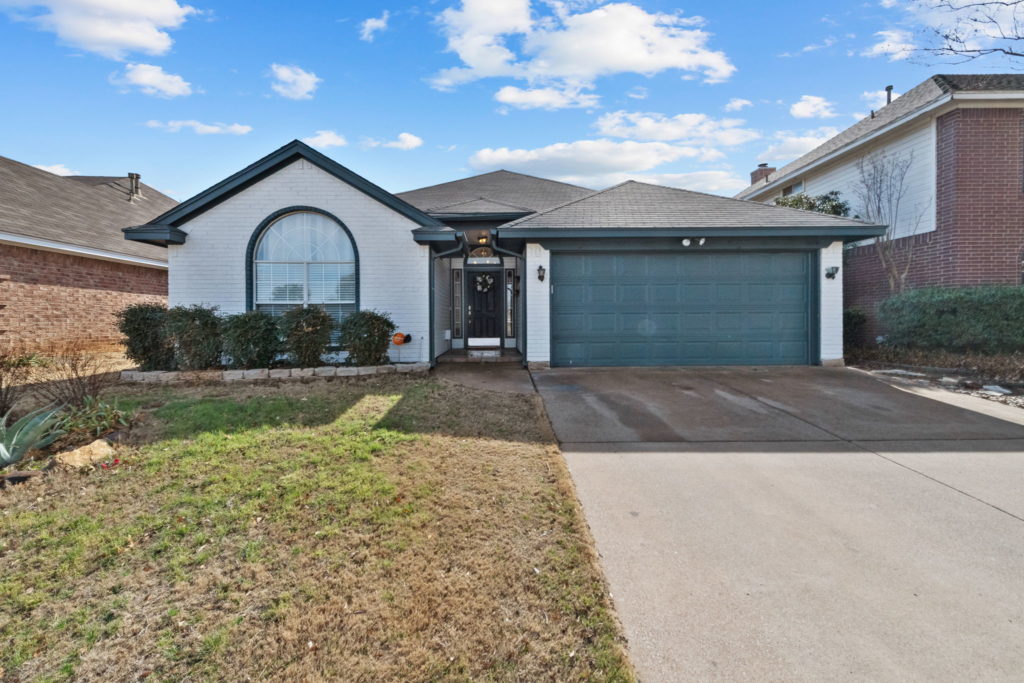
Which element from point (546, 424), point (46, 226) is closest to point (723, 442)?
point (546, 424)

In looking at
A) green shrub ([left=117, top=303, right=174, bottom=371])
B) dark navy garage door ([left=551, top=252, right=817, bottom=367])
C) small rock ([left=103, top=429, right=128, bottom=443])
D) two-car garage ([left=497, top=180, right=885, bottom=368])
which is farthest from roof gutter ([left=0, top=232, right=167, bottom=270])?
dark navy garage door ([left=551, top=252, right=817, bottom=367])

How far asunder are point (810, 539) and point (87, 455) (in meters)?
5.65

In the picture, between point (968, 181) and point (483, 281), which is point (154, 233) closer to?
point (483, 281)

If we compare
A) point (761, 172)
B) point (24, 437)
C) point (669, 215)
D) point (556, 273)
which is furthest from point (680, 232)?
point (761, 172)

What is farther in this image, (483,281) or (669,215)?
(483,281)

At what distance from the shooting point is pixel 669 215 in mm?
9602

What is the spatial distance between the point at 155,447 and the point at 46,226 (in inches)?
405

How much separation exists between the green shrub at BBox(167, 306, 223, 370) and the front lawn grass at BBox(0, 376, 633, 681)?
4175 millimetres

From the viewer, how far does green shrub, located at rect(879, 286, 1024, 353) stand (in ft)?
28.5

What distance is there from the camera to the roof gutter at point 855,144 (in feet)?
32.9

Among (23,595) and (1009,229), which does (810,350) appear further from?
(23,595)

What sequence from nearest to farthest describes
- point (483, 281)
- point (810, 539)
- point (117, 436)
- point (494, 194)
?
point (810, 539)
point (117, 436)
point (483, 281)
point (494, 194)

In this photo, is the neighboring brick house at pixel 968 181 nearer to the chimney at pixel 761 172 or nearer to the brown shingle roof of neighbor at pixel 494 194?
the brown shingle roof of neighbor at pixel 494 194

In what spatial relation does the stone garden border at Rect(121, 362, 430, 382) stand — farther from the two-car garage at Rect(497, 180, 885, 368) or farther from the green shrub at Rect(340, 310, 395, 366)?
the two-car garage at Rect(497, 180, 885, 368)
